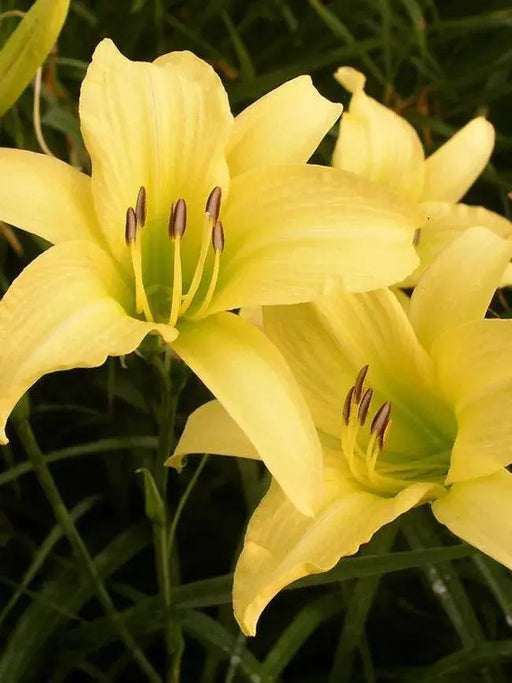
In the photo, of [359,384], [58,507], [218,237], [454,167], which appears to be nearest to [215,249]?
[218,237]

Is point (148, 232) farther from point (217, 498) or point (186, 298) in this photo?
point (217, 498)

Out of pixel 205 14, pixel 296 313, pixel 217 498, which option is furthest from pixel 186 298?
pixel 205 14

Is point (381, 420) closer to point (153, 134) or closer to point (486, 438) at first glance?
point (486, 438)

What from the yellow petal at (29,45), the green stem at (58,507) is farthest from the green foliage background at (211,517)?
the yellow petal at (29,45)

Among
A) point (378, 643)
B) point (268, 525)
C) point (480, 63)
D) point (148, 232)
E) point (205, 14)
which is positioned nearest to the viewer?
point (268, 525)

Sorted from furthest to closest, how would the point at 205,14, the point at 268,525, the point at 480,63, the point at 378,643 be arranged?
the point at 480,63 → the point at 205,14 → the point at 378,643 → the point at 268,525

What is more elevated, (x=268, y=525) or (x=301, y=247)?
(x=301, y=247)
